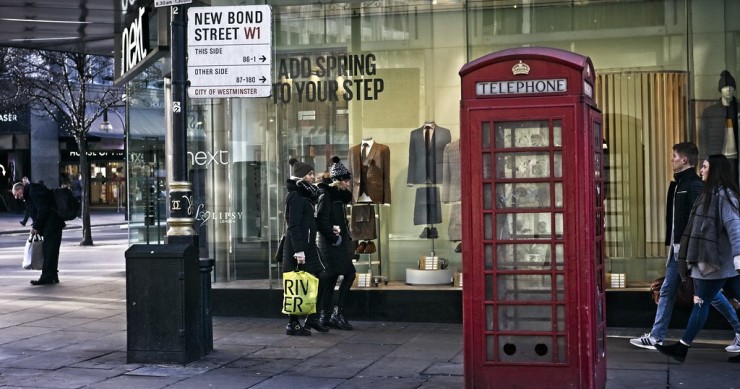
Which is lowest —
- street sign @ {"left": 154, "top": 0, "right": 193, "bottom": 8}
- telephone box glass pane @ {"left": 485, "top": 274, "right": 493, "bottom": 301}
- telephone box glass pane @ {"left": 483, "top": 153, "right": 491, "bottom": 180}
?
telephone box glass pane @ {"left": 485, "top": 274, "right": 493, "bottom": 301}

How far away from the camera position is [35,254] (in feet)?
56.6

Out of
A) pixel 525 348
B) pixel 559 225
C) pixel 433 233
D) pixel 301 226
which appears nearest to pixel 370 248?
pixel 433 233

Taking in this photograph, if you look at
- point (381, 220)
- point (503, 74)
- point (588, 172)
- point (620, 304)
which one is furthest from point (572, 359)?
point (381, 220)

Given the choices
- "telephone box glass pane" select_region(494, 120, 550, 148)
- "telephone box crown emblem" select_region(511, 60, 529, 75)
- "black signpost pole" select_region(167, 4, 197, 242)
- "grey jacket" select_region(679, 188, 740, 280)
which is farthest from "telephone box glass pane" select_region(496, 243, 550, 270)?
"black signpost pole" select_region(167, 4, 197, 242)

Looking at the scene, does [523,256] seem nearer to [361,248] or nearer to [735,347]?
[735,347]

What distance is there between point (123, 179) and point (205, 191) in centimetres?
4187

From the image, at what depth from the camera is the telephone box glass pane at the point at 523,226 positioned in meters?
7.18

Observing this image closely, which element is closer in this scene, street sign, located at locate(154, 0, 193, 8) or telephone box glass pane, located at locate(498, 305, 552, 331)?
telephone box glass pane, located at locate(498, 305, 552, 331)

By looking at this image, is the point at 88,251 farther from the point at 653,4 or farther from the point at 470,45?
the point at 653,4

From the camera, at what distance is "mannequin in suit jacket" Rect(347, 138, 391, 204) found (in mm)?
12945

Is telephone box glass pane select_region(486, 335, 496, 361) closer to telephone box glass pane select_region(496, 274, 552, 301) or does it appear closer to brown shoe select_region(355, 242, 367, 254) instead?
telephone box glass pane select_region(496, 274, 552, 301)

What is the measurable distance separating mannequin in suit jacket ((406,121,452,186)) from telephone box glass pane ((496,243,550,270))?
5.60 m

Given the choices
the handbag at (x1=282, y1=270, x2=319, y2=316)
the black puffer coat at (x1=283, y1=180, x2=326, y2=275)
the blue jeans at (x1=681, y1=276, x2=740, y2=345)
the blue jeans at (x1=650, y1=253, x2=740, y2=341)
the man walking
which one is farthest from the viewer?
the black puffer coat at (x1=283, y1=180, x2=326, y2=275)

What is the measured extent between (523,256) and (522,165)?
631mm
